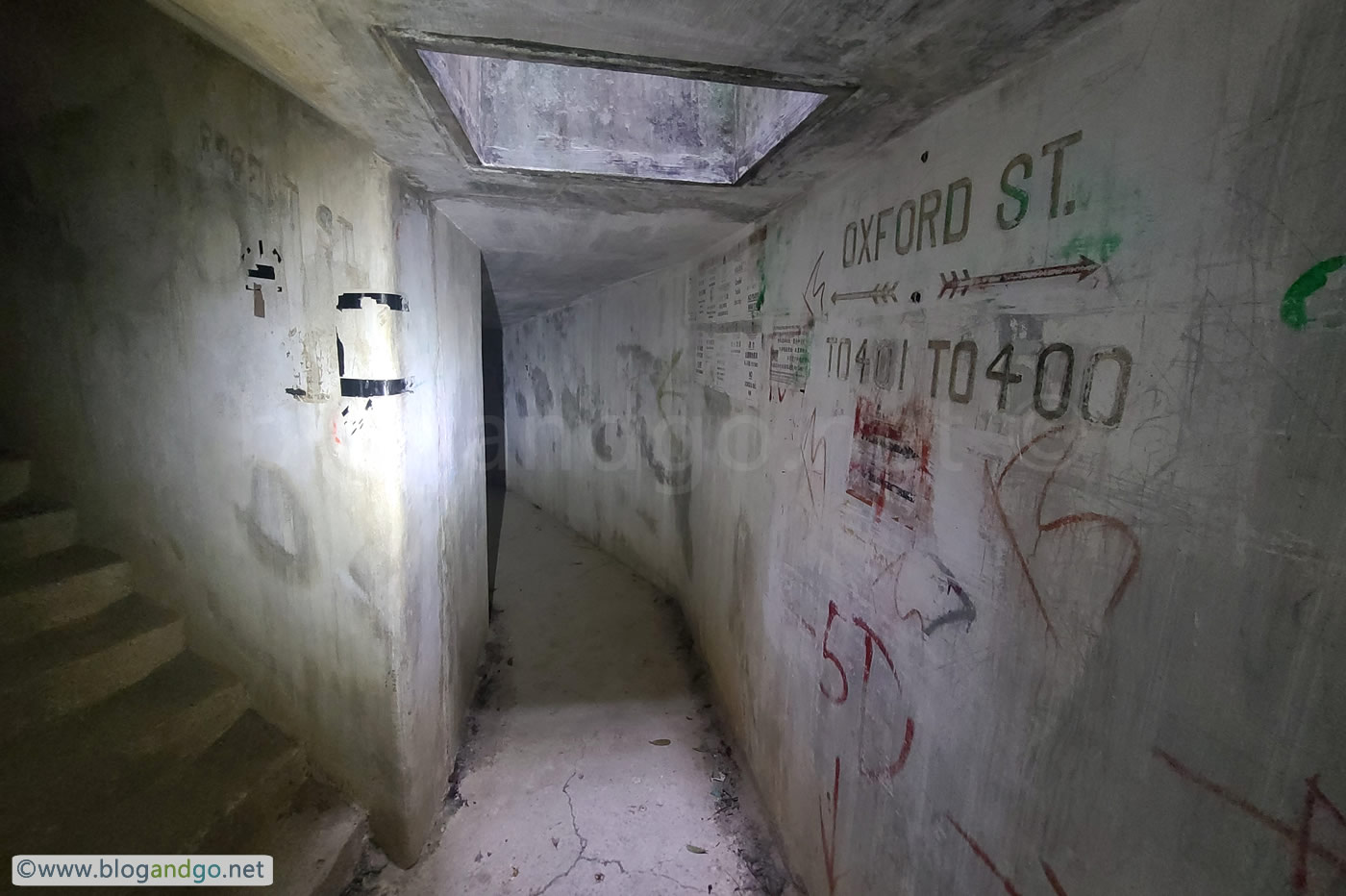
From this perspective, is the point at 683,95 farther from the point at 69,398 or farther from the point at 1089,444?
the point at 69,398

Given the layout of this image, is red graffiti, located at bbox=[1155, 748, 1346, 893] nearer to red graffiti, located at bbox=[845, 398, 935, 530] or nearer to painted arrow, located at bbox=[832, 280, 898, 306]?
red graffiti, located at bbox=[845, 398, 935, 530]

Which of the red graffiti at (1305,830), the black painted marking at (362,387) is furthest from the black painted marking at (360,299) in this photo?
the red graffiti at (1305,830)

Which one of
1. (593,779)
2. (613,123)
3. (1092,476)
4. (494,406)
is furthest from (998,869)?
(494,406)

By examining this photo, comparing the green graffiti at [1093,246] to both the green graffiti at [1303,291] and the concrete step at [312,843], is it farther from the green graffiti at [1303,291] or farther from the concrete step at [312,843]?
the concrete step at [312,843]

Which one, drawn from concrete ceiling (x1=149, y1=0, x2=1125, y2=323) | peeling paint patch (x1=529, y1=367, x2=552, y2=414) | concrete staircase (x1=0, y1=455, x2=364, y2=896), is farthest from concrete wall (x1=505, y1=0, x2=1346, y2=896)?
peeling paint patch (x1=529, y1=367, x2=552, y2=414)

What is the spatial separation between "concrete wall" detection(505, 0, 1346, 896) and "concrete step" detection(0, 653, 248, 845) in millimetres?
2354

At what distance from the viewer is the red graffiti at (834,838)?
6.27ft

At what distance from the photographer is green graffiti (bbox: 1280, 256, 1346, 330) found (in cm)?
70

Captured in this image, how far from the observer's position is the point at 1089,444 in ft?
3.29

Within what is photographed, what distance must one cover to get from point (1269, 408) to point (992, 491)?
50 cm

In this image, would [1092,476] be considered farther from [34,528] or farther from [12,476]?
[12,476]

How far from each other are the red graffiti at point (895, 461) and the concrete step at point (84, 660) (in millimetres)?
2717

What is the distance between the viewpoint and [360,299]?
6.49 feet

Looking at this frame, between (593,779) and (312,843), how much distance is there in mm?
1243
